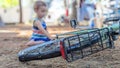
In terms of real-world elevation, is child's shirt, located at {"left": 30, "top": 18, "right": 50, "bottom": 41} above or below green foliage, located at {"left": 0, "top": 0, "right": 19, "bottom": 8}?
above

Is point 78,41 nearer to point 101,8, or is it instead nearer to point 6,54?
point 6,54

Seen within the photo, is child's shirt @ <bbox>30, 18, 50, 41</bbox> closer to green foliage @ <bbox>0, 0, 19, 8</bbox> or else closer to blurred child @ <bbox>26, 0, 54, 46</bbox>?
blurred child @ <bbox>26, 0, 54, 46</bbox>

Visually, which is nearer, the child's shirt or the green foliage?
the child's shirt

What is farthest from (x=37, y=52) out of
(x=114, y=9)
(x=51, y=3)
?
(x=51, y=3)

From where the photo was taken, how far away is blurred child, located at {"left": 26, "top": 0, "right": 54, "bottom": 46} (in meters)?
6.29

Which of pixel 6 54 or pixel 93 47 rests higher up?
pixel 93 47

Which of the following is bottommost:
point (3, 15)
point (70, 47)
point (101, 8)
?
point (3, 15)

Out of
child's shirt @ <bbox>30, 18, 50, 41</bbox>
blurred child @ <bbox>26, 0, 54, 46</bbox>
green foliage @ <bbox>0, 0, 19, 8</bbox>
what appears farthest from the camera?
green foliage @ <bbox>0, 0, 19, 8</bbox>

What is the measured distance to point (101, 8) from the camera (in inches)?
533

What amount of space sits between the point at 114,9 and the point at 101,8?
1130 mm

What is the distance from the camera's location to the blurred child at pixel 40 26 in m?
6.29

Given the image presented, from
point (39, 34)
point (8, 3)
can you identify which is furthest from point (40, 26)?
point (8, 3)

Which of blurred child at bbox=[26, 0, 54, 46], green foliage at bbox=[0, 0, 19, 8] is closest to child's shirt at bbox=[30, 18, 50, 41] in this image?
blurred child at bbox=[26, 0, 54, 46]

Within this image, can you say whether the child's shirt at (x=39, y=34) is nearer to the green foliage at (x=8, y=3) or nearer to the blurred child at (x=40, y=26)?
the blurred child at (x=40, y=26)
